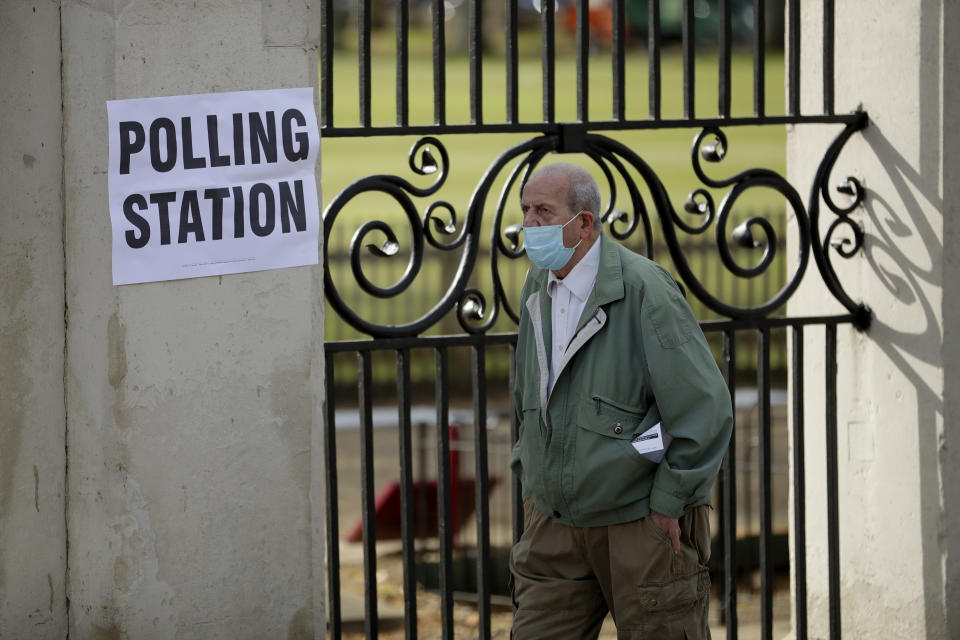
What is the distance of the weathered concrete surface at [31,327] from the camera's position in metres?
3.32

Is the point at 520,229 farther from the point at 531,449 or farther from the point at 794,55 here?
the point at 794,55

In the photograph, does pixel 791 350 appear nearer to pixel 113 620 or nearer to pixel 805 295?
pixel 805 295

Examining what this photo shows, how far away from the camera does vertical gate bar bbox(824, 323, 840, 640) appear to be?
14.8 feet

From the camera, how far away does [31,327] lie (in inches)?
134

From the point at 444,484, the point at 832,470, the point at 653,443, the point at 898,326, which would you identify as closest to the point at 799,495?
the point at 832,470

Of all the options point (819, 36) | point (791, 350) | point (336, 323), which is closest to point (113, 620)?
point (791, 350)

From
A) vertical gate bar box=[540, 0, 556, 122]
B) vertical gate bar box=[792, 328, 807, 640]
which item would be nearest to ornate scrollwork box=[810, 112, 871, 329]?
vertical gate bar box=[792, 328, 807, 640]

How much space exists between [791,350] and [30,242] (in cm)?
254

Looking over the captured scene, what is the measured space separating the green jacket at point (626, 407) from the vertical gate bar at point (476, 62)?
88 centimetres

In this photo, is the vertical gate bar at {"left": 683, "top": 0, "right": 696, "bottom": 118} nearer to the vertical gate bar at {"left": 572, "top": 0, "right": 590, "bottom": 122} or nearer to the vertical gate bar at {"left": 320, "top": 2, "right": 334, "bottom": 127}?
the vertical gate bar at {"left": 572, "top": 0, "right": 590, "bottom": 122}

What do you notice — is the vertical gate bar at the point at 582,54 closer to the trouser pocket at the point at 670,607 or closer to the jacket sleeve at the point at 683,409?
the jacket sleeve at the point at 683,409

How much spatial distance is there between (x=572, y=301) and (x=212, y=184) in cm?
104

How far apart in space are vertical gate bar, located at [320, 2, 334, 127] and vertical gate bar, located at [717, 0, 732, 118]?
4.24 ft

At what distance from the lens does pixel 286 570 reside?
3.62 metres
